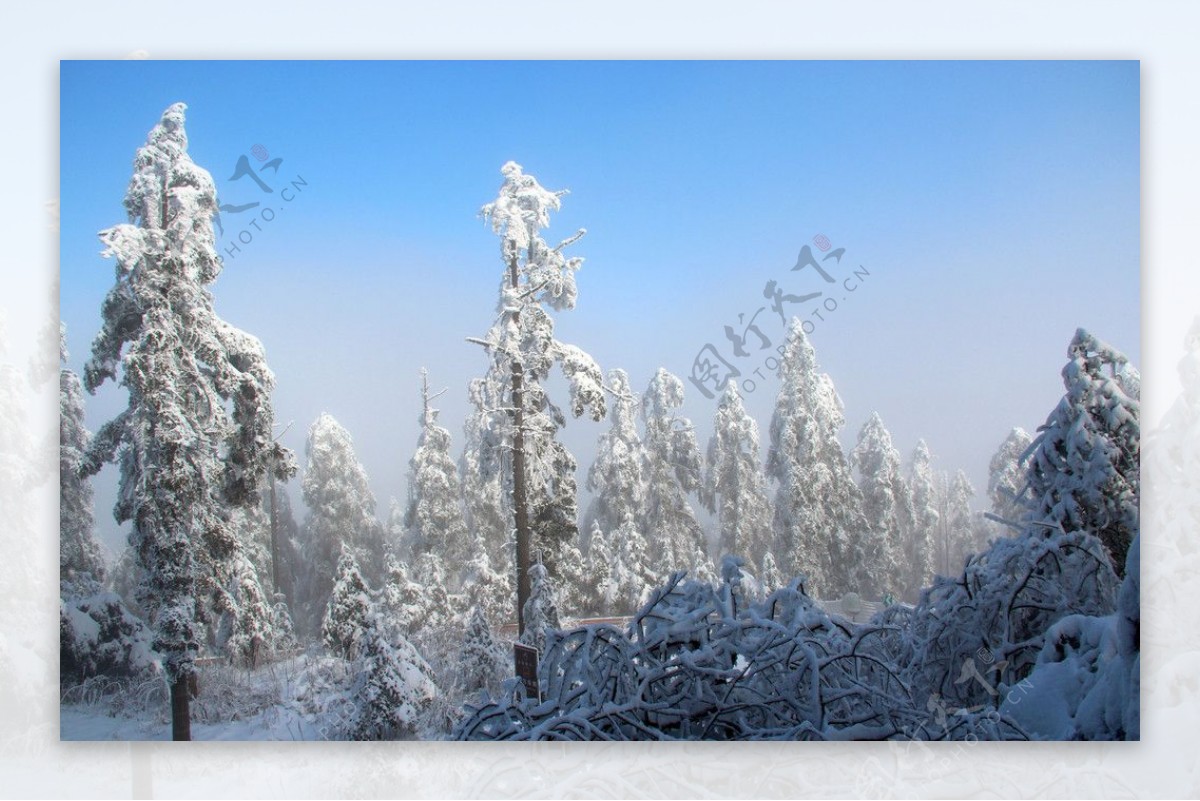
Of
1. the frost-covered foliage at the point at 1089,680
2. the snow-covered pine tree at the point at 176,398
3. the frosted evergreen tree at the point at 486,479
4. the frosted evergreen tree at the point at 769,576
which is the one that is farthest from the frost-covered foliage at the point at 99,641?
the frost-covered foliage at the point at 1089,680

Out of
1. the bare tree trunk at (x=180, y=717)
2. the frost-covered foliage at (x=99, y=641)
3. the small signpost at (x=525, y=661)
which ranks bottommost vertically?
the bare tree trunk at (x=180, y=717)

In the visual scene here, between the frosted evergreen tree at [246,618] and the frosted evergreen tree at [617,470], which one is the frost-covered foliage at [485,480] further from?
the frosted evergreen tree at [246,618]

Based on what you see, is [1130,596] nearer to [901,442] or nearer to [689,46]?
[901,442]

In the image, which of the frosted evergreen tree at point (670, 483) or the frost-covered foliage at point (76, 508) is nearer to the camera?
the frost-covered foliage at point (76, 508)

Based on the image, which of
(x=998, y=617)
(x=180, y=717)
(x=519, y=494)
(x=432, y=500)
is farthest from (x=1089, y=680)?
(x=180, y=717)

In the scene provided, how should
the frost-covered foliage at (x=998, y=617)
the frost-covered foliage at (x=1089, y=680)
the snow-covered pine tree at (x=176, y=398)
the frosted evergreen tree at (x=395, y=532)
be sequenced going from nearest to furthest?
1. the frost-covered foliage at (x=1089, y=680)
2. the frost-covered foliage at (x=998, y=617)
3. the snow-covered pine tree at (x=176, y=398)
4. the frosted evergreen tree at (x=395, y=532)

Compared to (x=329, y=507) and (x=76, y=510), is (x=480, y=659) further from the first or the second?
(x=76, y=510)

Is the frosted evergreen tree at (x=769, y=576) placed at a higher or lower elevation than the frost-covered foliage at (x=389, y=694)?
higher

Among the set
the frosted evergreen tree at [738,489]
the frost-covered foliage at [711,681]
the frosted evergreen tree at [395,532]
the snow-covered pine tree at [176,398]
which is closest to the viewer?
the frost-covered foliage at [711,681]
